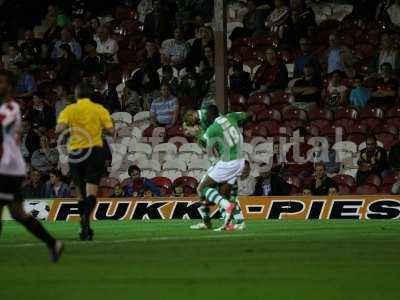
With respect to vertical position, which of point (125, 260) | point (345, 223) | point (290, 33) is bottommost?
point (345, 223)

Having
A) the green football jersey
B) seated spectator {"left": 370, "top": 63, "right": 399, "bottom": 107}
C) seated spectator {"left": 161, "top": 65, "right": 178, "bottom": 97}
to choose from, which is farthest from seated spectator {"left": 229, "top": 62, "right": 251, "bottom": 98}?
the green football jersey

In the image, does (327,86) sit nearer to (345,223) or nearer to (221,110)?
(221,110)

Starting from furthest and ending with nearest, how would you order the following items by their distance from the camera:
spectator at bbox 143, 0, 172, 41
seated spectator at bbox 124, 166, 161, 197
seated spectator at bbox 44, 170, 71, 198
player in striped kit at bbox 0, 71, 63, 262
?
spectator at bbox 143, 0, 172, 41 → seated spectator at bbox 44, 170, 71, 198 → seated spectator at bbox 124, 166, 161, 197 → player in striped kit at bbox 0, 71, 63, 262

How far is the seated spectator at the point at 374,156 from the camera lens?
74.0 feet

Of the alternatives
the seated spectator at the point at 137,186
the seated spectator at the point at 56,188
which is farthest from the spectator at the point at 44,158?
the seated spectator at the point at 137,186

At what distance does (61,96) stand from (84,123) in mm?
11678

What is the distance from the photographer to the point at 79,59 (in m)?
27.3

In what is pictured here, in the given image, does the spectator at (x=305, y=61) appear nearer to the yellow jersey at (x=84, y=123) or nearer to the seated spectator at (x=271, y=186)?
the seated spectator at (x=271, y=186)

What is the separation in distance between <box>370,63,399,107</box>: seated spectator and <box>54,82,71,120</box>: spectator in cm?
725

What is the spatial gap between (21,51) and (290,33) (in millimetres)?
7077

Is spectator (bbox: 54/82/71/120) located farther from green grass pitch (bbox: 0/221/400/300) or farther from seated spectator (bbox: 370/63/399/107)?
green grass pitch (bbox: 0/221/400/300)

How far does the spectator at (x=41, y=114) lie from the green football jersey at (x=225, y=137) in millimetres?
8721

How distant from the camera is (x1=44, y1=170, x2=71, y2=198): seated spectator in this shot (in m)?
23.9

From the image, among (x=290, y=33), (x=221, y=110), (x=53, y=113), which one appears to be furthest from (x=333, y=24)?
(x=53, y=113)
